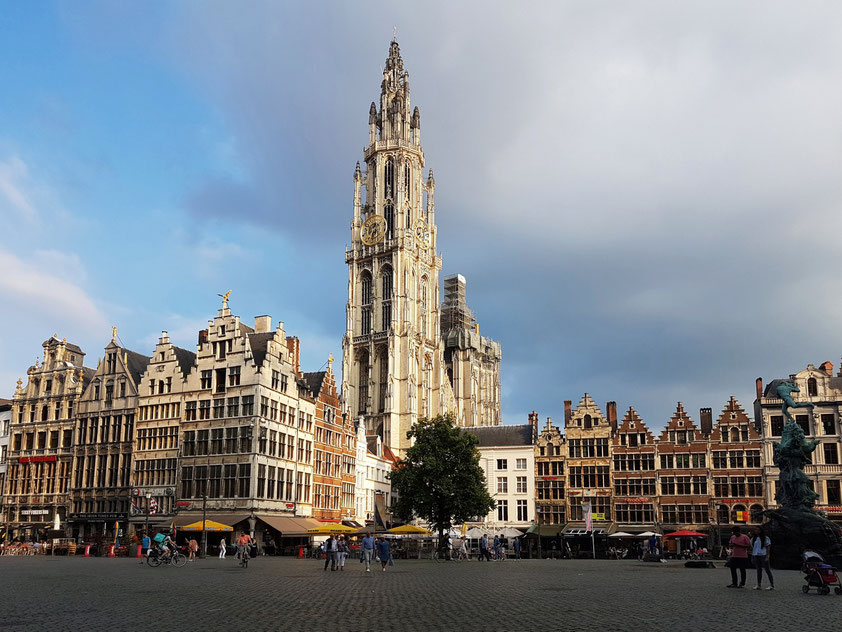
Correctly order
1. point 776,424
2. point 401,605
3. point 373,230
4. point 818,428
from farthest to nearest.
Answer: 1. point 373,230
2. point 776,424
3. point 818,428
4. point 401,605

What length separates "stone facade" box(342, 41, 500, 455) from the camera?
351ft

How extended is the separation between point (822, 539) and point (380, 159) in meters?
97.6

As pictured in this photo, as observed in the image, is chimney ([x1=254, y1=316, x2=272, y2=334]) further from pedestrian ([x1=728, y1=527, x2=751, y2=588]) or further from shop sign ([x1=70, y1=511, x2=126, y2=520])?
pedestrian ([x1=728, y1=527, x2=751, y2=588])

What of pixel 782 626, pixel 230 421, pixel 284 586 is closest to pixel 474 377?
pixel 230 421

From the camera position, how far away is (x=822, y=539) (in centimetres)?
3023

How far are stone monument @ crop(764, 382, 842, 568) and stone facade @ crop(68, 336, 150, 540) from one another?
42.0 metres

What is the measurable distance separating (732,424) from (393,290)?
53.7m

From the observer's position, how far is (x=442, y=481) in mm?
56688

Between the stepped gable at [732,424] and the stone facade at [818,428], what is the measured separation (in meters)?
0.91

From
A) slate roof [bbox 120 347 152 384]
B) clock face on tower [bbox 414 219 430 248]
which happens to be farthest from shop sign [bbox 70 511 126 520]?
clock face on tower [bbox 414 219 430 248]

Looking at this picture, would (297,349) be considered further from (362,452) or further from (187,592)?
(187,592)

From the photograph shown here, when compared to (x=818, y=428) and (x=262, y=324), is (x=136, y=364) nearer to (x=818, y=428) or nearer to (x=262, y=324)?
→ (x=262, y=324)

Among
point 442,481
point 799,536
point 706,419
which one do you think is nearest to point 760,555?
point 799,536

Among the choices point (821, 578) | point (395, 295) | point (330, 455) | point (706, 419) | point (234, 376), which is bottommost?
point (821, 578)
